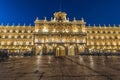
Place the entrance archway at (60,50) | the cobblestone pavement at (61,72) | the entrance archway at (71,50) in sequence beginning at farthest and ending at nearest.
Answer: the entrance archway at (71,50)
the entrance archway at (60,50)
the cobblestone pavement at (61,72)

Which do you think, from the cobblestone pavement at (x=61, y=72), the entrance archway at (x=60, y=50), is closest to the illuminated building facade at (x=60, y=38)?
the entrance archway at (x=60, y=50)

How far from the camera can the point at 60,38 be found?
178ft

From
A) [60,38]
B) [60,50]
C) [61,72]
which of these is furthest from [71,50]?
[61,72]

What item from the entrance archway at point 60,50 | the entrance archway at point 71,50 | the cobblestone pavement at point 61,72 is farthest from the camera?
the entrance archway at point 71,50

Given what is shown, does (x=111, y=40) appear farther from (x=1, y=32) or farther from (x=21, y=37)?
(x=1, y=32)

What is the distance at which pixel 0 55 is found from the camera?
496 inches

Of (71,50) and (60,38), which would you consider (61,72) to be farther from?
(60,38)

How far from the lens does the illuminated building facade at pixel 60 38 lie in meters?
53.0

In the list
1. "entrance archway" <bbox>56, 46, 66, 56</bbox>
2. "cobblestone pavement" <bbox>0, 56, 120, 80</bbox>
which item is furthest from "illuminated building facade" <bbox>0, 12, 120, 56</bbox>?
"cobblestone pavement" <bbox>0, 56, 120, 80</bbox>

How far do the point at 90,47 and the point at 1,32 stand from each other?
119 feet

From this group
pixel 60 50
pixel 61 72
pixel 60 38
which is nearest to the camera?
pixel 61 72

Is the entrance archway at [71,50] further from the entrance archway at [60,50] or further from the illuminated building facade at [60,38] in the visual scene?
the entrance archway at [60,50]

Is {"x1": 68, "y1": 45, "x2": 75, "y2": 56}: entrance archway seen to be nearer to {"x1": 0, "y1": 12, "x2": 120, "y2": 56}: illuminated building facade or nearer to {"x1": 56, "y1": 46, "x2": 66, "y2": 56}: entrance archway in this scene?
{"x1": 0, "y1": 12, "x2": 120, "y2": 56}: illuminated building facade

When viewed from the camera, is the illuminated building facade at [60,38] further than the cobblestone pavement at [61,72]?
Yes
